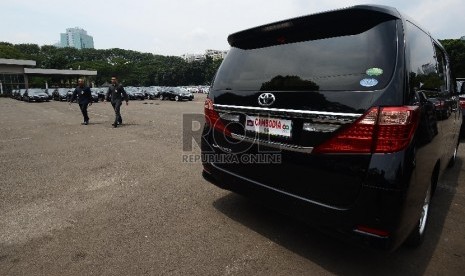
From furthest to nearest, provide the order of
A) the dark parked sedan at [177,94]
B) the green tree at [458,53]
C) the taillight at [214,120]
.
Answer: the green tree at [458,53]
the dark parked sedan at [177,94]
the taillight at [214,120]

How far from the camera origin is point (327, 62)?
7.63 feet

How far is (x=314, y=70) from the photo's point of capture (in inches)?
93.6

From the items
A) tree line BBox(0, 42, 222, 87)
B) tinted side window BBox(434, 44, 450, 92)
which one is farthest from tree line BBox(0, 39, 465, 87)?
tinted side window BBox(434, 44, 450, 92)

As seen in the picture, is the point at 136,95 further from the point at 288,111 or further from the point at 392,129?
the point at 392,129

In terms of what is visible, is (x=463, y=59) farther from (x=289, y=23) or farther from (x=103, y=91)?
(x=289, y=23)

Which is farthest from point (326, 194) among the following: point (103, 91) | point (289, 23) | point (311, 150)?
point (103, 91)

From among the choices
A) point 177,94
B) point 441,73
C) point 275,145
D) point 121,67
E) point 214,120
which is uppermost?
point 121,67

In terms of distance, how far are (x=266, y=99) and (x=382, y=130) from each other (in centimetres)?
96

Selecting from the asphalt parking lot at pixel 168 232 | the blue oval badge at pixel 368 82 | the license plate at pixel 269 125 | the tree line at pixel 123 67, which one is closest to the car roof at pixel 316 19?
the blue oval badge at pixel 368 82

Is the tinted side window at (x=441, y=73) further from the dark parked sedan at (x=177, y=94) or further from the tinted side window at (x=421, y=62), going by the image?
the dark parked sedan at (x=177, y=94)

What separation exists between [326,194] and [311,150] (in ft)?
1.12

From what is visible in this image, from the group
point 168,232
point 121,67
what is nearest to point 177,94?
point 168,232

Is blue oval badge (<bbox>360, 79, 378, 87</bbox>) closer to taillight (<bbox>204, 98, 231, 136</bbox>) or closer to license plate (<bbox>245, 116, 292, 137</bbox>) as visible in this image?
license plate (<bbox>245, 116, 292, 137</bbox>)

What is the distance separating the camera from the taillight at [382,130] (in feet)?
6.67
